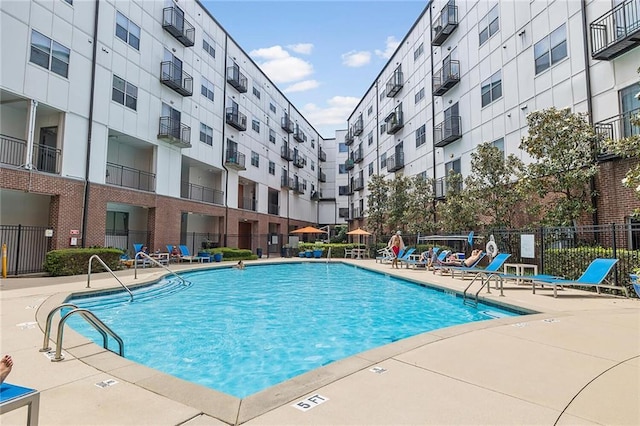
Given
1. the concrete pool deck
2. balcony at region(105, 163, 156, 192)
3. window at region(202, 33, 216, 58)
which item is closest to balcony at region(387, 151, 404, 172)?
window at region(202, 33, 216, 58)

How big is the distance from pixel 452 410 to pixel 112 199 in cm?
1756

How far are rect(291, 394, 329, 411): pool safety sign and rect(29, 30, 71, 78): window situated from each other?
628 inches

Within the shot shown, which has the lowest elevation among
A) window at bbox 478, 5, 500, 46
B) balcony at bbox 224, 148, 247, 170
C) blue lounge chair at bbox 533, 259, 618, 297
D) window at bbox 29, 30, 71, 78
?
blue lounge chair at bbox 533, 259, 618, 297

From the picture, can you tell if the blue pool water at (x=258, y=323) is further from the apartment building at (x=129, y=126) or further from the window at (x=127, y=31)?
the window at (x=127, y=31)

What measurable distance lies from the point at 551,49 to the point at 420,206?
1100 cm

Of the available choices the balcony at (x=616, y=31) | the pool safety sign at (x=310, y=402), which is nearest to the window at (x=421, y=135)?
the balcony at (x=616, y=31)

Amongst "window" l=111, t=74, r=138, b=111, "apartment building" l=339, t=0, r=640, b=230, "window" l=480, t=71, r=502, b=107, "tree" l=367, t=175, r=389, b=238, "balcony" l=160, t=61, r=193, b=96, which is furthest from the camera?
"tree" l=367, t=175, r=389, b=238

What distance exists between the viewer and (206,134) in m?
24.3

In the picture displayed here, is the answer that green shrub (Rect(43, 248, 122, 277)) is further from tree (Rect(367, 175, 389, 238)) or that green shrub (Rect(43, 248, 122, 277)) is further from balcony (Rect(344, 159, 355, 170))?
balcony (Rect(344, 159, 355, 170))

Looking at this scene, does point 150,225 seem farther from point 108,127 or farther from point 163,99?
point 163,99

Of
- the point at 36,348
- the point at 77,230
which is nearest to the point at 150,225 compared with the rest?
the point at 77,230

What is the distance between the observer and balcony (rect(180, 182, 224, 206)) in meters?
24.0

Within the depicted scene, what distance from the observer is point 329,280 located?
49.0ft

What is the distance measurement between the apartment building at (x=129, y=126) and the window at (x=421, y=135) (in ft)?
43.9
